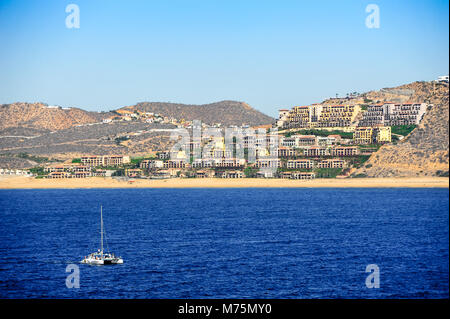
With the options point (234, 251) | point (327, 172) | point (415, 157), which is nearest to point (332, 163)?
point (327, 172)

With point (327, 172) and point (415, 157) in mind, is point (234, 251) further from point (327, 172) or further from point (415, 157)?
point (327, 172)

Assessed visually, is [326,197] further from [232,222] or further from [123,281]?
[123,281]

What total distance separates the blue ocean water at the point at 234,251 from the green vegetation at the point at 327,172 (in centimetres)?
7257

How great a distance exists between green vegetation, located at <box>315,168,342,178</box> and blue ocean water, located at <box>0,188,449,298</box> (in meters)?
72.6

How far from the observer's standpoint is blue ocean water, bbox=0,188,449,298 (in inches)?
1902

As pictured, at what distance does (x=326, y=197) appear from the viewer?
147 meters

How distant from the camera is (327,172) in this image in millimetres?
193875

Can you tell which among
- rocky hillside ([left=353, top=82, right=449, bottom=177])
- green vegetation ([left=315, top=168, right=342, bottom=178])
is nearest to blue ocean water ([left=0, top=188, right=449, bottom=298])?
rocky hillside ([left=353, top=82, right=449, bottom=177])

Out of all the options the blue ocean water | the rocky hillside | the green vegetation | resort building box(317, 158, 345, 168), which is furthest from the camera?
resort building box(317, 158, 345, 168)

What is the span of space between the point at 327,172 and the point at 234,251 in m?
131

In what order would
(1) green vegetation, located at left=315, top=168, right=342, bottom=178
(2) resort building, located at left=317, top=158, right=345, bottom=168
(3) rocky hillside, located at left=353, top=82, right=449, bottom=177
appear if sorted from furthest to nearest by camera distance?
(2) resort building, located at left=317, top=158, right=345, bottom=168, (1) green vegetation, located at left=315, top=168, right=342, bottom=178, (3) rocky hillside, located at left=353, top=82, right=449, bottom=177

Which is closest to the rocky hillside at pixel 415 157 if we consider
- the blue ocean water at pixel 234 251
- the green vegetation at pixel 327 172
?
the green vegetation at pixel 327 172

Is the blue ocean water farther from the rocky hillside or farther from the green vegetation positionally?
the green vegetation
